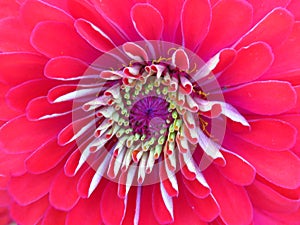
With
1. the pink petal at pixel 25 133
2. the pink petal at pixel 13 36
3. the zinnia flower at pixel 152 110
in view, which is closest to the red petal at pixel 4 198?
the zinnia flower at pixel 152 110

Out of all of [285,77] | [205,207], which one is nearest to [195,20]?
[285,77]

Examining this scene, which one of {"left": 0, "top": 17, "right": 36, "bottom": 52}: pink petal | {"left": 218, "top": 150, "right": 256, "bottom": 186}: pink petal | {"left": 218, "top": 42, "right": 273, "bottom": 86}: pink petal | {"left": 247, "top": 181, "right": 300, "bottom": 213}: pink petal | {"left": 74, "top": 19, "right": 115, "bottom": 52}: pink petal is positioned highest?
{"left": 0, "top": 17, "right": 36, "bottom": 52}: pink petal

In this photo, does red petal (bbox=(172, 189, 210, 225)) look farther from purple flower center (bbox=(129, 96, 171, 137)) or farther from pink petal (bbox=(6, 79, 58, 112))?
pink petal (bbox=(6, 79, 58, 112))

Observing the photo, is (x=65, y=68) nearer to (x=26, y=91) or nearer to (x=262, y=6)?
(x=26, y=91)

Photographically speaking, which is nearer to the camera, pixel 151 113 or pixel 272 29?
pixel 272 29

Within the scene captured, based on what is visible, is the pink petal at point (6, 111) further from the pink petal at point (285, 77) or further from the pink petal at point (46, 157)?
the pink petal at point (285, 77)

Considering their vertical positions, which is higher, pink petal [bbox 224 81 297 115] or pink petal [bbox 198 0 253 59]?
pink petal [bbox 198 0 253 59]

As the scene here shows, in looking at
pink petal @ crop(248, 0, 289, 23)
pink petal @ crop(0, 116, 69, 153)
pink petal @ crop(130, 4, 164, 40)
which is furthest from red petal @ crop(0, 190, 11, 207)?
pink petal @ crop(248, 0, 289, 23)
